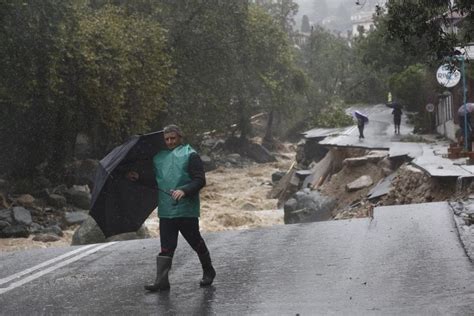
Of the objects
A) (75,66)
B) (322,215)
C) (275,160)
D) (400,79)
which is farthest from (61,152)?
(275,160)

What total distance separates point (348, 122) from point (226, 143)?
14.1 m

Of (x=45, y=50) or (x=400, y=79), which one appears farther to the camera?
(x=400, y=79)

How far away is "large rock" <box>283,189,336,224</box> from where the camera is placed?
58.5 ft

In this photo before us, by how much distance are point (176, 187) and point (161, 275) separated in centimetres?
103

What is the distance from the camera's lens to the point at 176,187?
664cm

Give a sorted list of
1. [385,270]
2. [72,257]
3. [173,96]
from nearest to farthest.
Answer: [385,270] → [72,257] → [173,96]

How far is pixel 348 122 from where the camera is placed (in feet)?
142

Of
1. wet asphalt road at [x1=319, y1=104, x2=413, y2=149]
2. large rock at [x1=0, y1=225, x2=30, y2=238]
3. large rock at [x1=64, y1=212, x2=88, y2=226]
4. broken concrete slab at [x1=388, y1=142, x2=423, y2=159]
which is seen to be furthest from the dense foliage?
large rock at [x1=0, y1=225, x2=30, y2=238]

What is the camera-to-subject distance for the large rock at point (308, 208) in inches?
703

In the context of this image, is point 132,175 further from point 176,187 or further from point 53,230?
point 53,230

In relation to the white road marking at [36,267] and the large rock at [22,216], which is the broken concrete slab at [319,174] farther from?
the white road marking at [36,267]

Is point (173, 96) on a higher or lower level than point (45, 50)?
lower

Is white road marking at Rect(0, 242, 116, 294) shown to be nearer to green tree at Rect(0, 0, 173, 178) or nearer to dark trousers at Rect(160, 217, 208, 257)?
dark trousers at Rect(160, 217, 208, 257)

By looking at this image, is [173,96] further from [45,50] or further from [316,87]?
[316,87]
